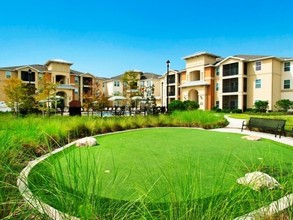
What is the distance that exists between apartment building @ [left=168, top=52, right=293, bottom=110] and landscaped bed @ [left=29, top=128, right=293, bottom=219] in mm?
28516

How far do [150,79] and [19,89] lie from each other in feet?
98.0

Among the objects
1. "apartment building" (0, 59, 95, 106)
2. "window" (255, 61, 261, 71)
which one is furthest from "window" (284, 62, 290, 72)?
"apartment building" (0, 59, 95, 106)

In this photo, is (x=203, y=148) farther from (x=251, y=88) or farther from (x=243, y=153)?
(x=251, y=88)

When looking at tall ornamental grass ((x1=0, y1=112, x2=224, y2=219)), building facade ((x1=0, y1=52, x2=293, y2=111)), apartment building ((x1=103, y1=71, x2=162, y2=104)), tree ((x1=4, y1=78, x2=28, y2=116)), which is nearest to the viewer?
tall ornamental grass ((x1=0, y1=112, x2=224, y2=219))

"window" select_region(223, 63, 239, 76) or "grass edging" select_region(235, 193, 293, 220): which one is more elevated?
"window" select_region(223, 63, 239, 76)

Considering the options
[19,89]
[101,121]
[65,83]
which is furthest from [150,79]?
[101,121]

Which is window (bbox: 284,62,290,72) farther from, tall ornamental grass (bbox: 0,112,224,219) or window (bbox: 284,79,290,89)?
tall ornamental grass (bbox: 0,112,224,219)

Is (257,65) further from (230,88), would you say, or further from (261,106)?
(261,106)

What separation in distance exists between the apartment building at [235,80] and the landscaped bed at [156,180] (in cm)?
2852

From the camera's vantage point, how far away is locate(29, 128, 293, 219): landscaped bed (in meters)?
2.31

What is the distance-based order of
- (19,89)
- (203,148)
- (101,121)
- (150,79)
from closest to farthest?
(203,148) → (101,121) → (19,89) → (150,79)

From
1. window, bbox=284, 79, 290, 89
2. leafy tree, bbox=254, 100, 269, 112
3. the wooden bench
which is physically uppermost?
window, bbox=284, 79, 290, 89

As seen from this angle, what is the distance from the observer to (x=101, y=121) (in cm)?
1276

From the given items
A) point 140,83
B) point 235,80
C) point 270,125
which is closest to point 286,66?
point 235,80
